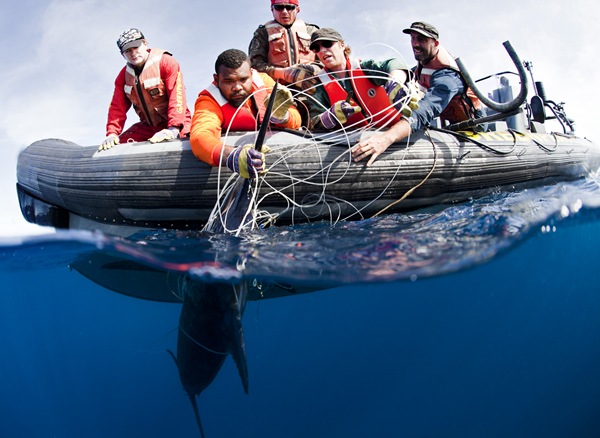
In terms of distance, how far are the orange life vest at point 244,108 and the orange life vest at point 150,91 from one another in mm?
1443

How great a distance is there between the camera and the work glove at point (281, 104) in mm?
3821

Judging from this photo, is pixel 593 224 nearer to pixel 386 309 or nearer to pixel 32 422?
pixel 386 309

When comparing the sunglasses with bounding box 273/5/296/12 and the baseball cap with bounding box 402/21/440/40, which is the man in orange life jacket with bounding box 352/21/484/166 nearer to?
the baseball cap with bounding box 402/21/440/40

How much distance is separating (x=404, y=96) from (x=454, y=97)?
1628 mm

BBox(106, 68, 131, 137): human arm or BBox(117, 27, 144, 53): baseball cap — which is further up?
BBox(117, 27, 144, 53): baseball cap

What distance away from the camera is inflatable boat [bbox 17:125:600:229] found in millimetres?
4000

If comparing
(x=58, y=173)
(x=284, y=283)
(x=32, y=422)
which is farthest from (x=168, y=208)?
(x=32, y=422)

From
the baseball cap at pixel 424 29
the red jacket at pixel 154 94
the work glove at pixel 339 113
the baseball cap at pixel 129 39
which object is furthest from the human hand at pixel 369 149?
the baseball cap at pixel 129 39

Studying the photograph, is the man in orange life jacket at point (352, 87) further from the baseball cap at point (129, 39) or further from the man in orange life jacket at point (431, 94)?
the baseball cap at point (129, 39)

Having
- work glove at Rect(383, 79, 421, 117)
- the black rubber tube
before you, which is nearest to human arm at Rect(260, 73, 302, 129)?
work glove at Rect(383, 79, 421, 117)

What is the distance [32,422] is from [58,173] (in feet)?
21.3

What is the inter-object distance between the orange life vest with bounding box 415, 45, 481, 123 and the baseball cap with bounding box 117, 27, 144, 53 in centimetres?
363

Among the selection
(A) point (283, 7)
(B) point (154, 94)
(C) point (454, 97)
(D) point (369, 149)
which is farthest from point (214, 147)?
(C) point (454, 97)

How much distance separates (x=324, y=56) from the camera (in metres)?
4.43
